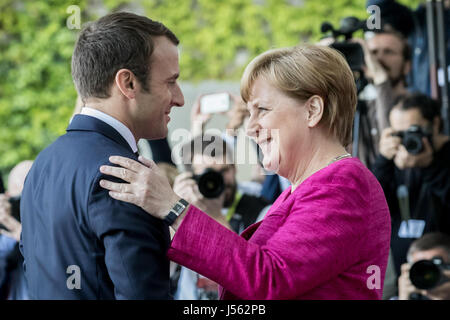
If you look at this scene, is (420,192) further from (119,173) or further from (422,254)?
(119,173)


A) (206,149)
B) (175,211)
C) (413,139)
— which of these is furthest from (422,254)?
(175,211)

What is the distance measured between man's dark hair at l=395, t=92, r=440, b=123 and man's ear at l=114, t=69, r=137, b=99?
225cm

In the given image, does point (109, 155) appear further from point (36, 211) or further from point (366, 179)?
point (366, 179)

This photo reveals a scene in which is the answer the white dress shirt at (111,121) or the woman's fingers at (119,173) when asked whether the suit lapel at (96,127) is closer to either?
the white dress shirt at (111,121)

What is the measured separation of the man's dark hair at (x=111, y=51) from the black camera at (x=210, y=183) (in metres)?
1.47

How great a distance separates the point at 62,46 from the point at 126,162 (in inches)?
285

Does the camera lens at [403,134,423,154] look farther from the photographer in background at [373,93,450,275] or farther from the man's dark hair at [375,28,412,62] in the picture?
the man's dark hair at [375,28,412,62]

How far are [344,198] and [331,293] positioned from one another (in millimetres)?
246

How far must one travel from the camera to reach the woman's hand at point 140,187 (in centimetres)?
137

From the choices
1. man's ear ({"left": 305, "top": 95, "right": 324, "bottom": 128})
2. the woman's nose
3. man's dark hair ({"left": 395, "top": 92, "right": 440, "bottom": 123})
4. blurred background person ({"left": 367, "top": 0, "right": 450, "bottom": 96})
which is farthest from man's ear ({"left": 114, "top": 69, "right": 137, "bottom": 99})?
blurred background person ({"left": 367, "top": 0, "right": 450, "bottom": 96})

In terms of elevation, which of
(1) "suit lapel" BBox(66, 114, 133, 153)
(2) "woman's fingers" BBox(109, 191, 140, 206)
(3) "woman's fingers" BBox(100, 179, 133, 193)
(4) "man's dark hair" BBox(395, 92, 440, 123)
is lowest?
(2) "woman's fingers" BBox(109, 191, 140, 206)

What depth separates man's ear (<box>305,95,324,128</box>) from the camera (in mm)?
1584

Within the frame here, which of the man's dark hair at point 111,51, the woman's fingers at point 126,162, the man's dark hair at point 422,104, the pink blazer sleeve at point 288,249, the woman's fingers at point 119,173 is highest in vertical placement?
the man's dark hair at point 422,104

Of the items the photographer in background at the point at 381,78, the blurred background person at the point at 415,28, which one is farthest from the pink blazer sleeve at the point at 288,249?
the blurred background person at the point at 415,28
